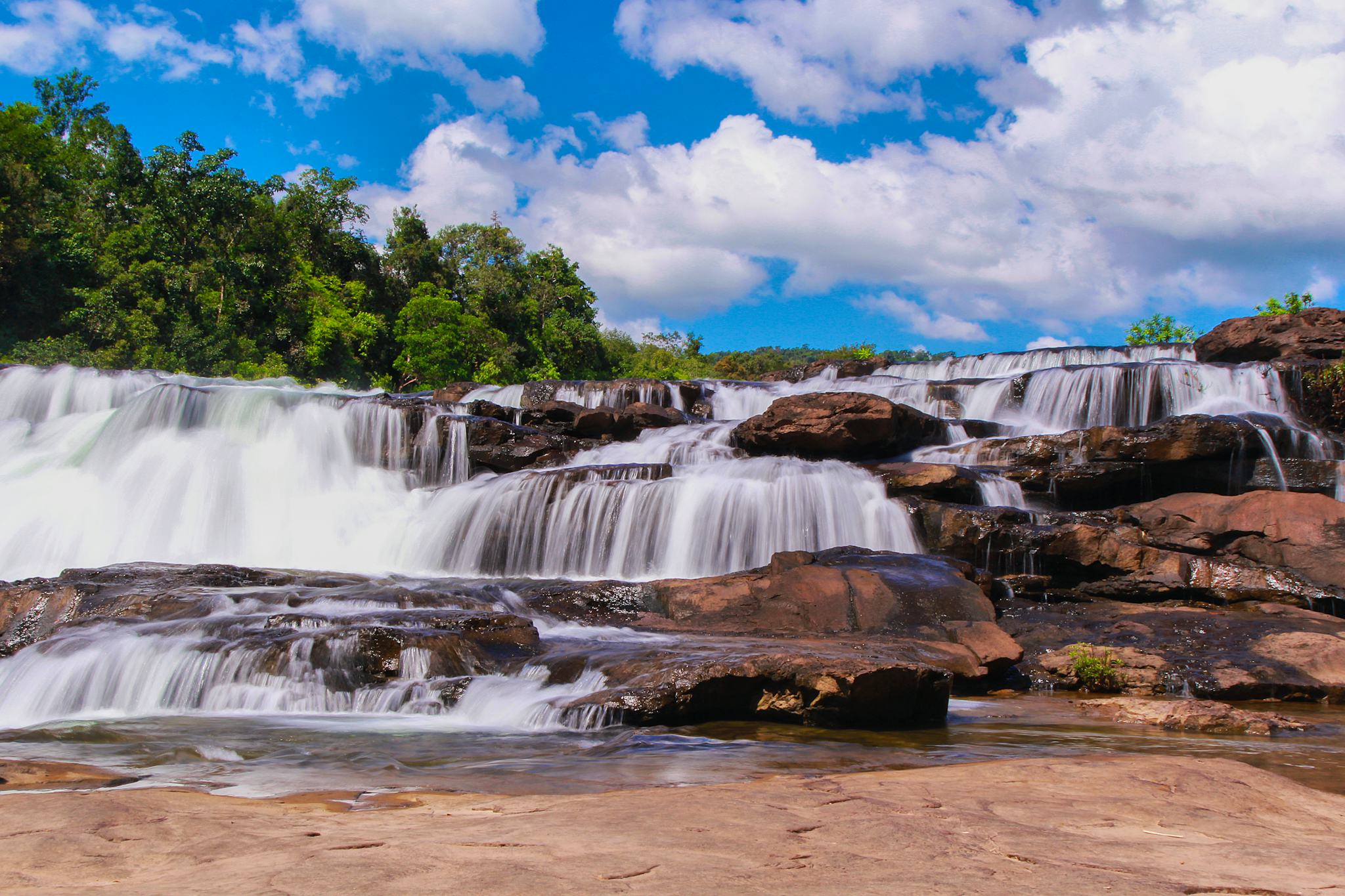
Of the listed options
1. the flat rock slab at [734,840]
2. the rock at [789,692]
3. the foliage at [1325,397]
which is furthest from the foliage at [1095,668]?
the foliage at [1325,397]

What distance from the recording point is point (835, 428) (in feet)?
64.6

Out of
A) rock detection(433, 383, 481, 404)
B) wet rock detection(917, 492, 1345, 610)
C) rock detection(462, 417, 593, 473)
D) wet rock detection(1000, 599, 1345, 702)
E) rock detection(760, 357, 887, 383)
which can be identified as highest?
rock detection(760, 357, 887, 383)

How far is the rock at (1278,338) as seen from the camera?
2475 cm

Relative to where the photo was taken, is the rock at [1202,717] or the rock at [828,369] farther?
the rock at [828,369]

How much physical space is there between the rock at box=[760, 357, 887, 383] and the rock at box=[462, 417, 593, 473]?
43.6ft

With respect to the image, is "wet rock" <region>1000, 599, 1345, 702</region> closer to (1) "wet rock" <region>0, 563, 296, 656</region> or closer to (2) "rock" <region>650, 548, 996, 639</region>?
(2) "rock" <region>650, 548, 996, 639</region>

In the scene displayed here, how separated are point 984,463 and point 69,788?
54.0ft

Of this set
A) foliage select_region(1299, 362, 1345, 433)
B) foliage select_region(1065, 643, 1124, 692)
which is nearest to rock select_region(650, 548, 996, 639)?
foliage select_region(1065, 643, 1124, 692)

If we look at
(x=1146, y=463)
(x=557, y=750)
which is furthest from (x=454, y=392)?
(x=557, y=750)

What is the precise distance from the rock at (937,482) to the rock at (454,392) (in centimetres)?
1494

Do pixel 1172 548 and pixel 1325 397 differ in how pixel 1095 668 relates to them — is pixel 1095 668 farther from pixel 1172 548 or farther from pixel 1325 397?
pixel 1325 397

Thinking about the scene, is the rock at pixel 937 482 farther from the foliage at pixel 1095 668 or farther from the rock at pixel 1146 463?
the foliage at pixel 1095 668

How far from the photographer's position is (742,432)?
20.8m

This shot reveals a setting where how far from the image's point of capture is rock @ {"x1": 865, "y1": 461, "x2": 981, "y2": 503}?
16.6 metres
